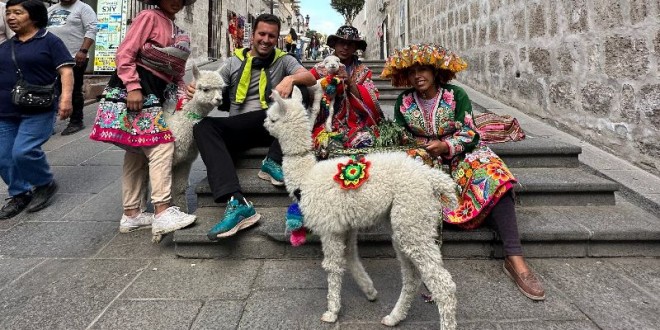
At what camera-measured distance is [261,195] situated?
11.1ft

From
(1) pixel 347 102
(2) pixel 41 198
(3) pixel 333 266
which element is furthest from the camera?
(2) pixel 41 198

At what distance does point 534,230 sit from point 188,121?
282 centimetres

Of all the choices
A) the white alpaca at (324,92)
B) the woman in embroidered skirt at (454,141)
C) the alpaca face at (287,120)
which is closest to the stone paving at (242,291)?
the woman in embroidered skirt at (454,141)

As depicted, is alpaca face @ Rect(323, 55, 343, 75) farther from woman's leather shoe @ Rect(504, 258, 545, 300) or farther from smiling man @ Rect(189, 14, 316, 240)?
woman's leather shoe @ Rect(504, 258, 545, 300)

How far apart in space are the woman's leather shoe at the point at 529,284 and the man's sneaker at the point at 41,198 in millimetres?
4221

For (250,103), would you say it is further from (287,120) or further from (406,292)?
(406,292)

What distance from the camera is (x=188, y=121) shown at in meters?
3.05

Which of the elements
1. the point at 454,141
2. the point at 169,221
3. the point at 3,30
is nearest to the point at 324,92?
the point at 454,141

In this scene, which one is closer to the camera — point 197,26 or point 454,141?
point 454,141

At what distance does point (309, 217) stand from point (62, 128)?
589cm

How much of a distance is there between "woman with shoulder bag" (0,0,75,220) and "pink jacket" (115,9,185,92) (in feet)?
3.39

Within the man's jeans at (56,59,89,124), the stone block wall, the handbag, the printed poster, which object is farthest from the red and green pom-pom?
the stone block wall

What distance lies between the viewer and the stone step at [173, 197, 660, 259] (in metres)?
2.74

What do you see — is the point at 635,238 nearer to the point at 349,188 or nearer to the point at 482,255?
the point at 482,255
